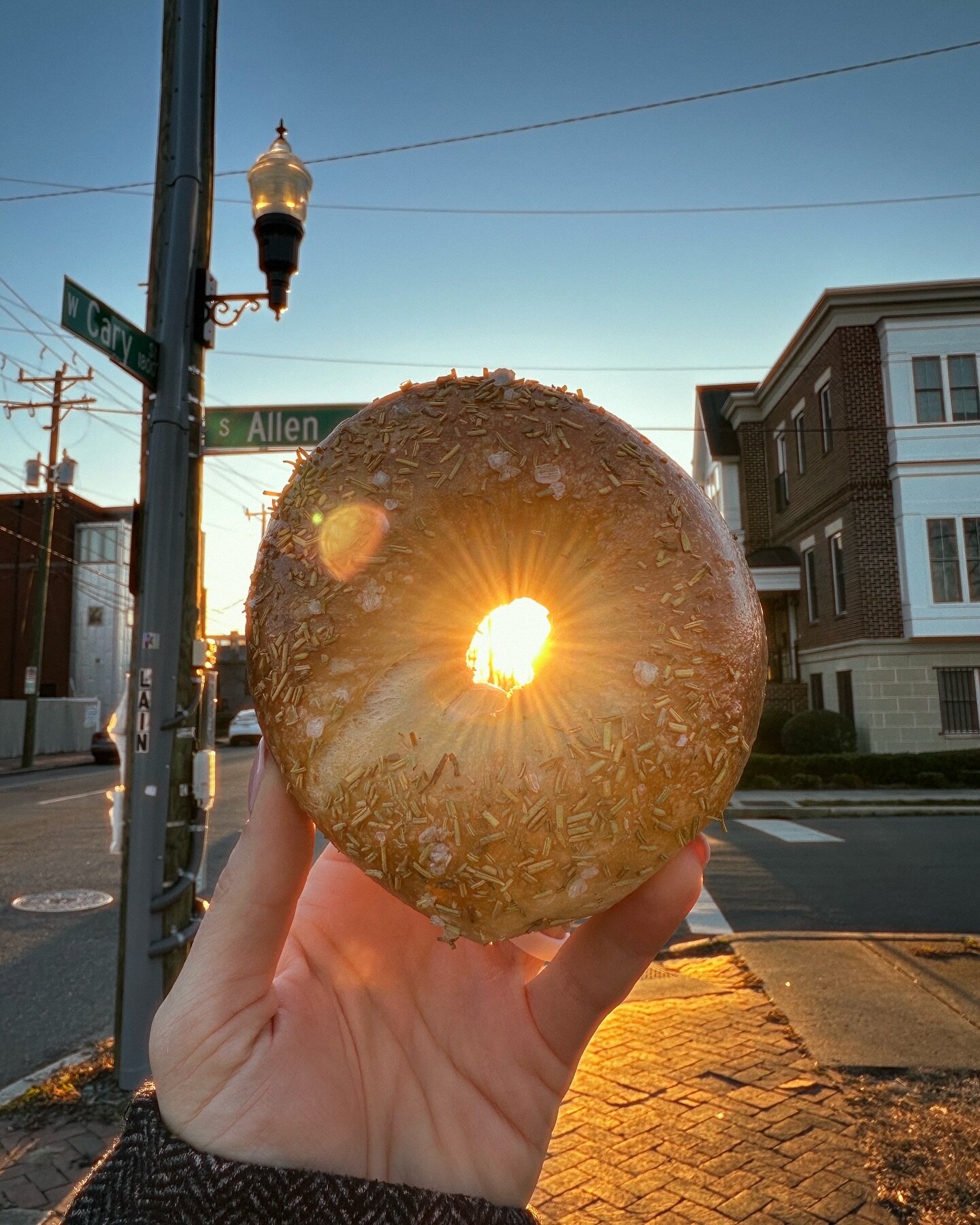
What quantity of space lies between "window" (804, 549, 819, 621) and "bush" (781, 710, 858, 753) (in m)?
4.71

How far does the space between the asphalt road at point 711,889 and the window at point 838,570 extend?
8.69 meters

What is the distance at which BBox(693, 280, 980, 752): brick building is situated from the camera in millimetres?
21141

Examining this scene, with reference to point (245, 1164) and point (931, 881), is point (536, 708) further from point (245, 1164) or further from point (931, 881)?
point (931, 881)

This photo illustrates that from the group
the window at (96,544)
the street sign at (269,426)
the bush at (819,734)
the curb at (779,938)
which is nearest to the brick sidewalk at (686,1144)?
the curb at (779,938)

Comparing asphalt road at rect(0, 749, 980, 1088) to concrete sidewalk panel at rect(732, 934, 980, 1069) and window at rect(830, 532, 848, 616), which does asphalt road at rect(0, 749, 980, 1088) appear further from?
window at rect(830, 532, 848, 616)


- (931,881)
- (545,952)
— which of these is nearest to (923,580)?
(931,881)

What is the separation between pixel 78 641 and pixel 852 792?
38.5 m

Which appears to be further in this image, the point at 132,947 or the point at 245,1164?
the point at 132,947

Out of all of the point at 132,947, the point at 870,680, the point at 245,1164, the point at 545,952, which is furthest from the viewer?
the point at 870,680

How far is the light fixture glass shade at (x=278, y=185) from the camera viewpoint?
5.11 m

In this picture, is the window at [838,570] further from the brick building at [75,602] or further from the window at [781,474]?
the brick building at [75,602]

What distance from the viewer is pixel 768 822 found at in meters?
14.8

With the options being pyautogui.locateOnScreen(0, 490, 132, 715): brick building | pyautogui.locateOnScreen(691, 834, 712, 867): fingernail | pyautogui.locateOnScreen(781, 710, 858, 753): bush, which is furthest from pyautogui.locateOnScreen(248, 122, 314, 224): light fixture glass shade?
pyautogui.locateOnScreen(0, 490, 132, 715): brick building

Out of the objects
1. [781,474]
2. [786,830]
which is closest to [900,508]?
[781,474]
